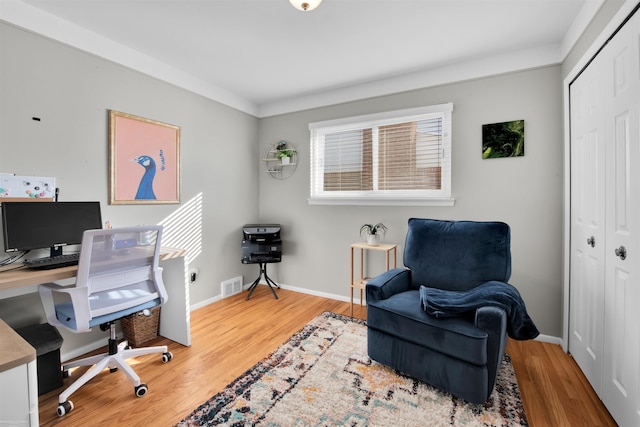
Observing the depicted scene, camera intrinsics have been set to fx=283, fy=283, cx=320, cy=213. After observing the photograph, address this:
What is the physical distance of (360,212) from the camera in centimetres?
326

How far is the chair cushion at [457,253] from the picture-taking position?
6.88 ft

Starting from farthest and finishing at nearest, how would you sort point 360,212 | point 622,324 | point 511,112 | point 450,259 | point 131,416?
point 360,212
point 511,112
point 450,259
point 131,416
point 622,324

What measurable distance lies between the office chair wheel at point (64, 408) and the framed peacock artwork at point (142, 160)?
1443mm

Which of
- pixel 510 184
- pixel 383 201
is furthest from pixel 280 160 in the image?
pixel 510 184

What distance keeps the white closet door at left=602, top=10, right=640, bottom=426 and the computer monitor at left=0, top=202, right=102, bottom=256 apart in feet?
10.9

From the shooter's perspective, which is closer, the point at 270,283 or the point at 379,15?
the point at 379,15

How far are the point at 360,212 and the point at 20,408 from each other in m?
2.84

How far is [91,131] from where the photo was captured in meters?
2.26

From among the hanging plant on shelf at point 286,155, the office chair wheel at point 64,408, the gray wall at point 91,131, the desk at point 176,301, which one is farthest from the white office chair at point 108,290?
the hanging plant on shelf at point 286,155

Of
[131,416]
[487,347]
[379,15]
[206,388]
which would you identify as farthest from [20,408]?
[379,15]

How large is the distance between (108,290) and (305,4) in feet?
7.20

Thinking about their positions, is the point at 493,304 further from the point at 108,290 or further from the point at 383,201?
the point at 108,290

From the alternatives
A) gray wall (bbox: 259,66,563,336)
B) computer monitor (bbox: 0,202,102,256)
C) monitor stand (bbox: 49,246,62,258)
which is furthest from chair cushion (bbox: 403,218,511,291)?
monitor stand (bbox: 49,246,62,258)

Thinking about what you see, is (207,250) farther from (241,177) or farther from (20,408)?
(20,408)
